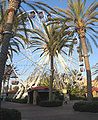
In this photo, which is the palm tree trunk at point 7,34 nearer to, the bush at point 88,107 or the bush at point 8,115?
the bush at point 8,115

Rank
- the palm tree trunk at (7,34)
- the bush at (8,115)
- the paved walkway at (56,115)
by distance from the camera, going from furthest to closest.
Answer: the paved walkway at (56,115)
the palm tree trunk at (7,34)
the bush at (8,115)

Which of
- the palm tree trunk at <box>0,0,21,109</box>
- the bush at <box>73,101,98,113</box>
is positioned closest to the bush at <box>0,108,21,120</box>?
the palm tree trunk at <box>0,0,21,109</box>

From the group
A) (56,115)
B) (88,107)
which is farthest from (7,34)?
(88,107)

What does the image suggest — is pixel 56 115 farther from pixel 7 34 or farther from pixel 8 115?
pixel 8 115

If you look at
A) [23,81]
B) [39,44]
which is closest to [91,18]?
[39,44]

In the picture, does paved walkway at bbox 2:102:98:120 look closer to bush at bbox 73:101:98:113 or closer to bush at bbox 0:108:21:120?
bush at bbox 73:101:98:113

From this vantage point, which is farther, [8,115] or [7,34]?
[7,34]

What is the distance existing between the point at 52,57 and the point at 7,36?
2718 centimetres

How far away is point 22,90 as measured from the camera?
191 feet

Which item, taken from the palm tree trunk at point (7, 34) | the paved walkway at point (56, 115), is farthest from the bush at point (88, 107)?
the palm tree trunk at point (7, 34)

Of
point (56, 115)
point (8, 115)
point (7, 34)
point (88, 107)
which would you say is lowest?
point (56, 115)

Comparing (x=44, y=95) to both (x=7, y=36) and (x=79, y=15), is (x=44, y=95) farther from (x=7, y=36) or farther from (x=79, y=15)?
(x=7, y=36)

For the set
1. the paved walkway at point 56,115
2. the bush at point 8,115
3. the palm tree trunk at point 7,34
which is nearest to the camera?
the bush at point 8,115

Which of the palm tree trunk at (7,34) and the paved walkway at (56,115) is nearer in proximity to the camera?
the palm tree trunk at (7,34)
